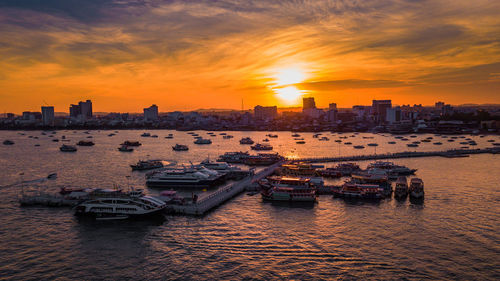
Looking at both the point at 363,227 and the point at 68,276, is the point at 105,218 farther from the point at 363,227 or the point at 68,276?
the point at 363,227

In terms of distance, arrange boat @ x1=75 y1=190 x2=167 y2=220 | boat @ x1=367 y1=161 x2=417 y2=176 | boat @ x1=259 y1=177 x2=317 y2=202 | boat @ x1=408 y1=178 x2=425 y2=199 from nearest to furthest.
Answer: boat @ x1=75 y1=190 x2=167 y2=220 → boat @ x1=259 y1=177 x2=317 y2=202 → boat @ x1=408 y1=178 x2=425 y2=199 → boat @ x1=367 y1=161 x2=417 y2=176

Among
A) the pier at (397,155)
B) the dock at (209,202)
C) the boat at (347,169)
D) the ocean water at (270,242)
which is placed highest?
the pier at (397,155)

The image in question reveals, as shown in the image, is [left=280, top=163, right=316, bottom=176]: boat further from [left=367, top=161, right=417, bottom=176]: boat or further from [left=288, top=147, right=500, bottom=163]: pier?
[left=288, top=147, right=500, bottom=163]: pier

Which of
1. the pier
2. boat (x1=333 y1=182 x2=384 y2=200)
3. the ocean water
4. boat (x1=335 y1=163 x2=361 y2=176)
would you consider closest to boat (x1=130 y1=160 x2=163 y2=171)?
the ocean water

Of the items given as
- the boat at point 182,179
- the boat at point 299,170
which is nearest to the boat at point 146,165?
the boat at point 182,179

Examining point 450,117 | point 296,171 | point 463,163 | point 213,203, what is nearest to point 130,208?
point 213,203

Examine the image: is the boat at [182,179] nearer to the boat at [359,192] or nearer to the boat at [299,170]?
the boat at [299,170]

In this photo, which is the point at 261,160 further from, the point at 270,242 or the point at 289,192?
the point at 270,242

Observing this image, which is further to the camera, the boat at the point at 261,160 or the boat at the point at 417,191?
the boat at the point at 261,160

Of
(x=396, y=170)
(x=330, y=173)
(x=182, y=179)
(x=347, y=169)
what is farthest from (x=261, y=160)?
(x=182, y=179)
